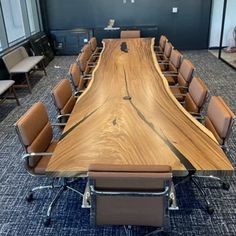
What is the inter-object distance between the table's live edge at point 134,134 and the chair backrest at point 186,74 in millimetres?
388

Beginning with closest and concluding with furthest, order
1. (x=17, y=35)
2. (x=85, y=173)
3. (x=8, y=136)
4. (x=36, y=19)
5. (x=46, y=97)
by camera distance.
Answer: (x=85, y=173), (x=8, y=136), (x=46, y=97), (x=17, y=35), (x=36, y=19)

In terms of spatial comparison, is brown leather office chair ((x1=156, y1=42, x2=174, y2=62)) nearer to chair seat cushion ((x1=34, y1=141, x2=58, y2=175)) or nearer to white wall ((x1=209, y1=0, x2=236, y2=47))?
chair seat cushion ((x1=34, y1=141, x2=58, y2=175))

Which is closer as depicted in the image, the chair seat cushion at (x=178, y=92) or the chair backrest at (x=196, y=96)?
the chair backrest at (x=196, y=96)

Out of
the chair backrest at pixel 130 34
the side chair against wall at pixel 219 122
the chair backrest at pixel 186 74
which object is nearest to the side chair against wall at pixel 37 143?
the side chair against wall at pixel 219 122

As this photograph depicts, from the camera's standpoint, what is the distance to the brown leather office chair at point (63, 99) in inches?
99.5

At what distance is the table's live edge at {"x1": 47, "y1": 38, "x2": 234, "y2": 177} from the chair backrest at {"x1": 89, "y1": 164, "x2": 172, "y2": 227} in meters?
0.17

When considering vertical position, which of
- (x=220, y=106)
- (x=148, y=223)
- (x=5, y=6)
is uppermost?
(x=5, y=6)

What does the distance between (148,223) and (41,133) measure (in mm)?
1084

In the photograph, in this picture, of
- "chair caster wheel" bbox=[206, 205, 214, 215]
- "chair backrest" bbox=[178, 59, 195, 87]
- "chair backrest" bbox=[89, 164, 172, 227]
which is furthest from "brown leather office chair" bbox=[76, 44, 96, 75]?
"chair backrest" bbox=[89, 164, 172, 227]

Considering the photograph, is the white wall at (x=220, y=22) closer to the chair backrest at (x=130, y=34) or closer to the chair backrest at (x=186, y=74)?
the chair backrest at (x=130, y=34)

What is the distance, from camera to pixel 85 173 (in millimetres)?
1594

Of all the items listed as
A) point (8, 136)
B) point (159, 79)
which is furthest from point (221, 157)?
point (8, 136)

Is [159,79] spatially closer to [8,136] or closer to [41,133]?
[41,133]

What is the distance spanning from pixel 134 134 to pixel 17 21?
523 centimetres
